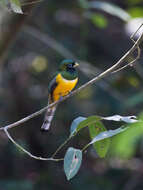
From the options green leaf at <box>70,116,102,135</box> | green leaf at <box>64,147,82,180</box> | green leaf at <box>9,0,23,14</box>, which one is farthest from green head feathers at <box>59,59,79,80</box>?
green leaf at <box>64,147,82,180</box>

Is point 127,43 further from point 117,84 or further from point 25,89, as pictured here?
point 25,89

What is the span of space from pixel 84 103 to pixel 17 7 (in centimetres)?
523

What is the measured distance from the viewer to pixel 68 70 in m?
4.06

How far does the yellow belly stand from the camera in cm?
392

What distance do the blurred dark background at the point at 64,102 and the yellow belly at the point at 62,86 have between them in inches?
92.6

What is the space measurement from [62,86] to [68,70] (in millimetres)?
176

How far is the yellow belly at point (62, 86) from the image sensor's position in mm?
3916

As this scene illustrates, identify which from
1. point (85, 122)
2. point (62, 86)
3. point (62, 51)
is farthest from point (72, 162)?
point (62, 51)

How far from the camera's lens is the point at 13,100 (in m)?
7.18

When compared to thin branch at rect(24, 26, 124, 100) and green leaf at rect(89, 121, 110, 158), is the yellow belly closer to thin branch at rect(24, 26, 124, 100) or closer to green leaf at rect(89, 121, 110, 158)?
thin branch at rect(24, 26, 124, 100)

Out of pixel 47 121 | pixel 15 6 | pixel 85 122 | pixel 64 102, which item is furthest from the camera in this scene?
pixel 64 102

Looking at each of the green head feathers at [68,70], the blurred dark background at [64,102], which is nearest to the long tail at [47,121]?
the green head feathers at [68,70]

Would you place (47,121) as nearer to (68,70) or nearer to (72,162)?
(68,70)

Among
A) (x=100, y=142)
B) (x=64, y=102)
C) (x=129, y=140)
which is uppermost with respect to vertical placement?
(x=129, y=140)
